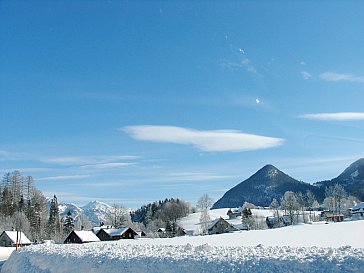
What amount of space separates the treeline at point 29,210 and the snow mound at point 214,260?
78.0 meters

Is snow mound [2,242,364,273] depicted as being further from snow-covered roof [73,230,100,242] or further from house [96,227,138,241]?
house [96,227,138,241]

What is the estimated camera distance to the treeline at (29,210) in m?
98.5

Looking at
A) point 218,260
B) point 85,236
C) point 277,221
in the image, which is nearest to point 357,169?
point 277,221

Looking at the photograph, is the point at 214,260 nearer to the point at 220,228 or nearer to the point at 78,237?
the point at 78,237

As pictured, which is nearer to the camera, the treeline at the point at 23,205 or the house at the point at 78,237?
the house at the point at 78,237

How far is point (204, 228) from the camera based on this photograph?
419ft

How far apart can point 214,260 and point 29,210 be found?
3815 inches

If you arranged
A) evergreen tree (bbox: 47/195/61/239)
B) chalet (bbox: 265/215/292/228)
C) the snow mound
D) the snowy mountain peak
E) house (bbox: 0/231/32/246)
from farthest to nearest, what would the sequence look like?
chalet (bbox: 265/215/292/228) < the snowy mountain peak < evergreen tree (bbox: 47/195/61/239) < house (bbox: 0/231/32/246) < the snow mound

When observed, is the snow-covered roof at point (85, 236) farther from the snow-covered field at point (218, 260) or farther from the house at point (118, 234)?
the snow-covered field at point (218, 260)

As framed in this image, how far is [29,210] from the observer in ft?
342

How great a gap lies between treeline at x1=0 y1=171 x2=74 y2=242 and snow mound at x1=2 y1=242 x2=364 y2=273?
77981 mm

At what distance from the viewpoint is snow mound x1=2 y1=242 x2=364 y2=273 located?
46.9ft

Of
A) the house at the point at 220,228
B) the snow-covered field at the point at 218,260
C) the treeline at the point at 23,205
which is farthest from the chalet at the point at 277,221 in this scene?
the snow-covered field at the point at 218,260

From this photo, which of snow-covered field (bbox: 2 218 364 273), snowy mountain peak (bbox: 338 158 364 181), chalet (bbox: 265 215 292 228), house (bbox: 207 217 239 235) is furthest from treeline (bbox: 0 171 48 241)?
snowy mountain peak (bbox: 338 158 364 181)
